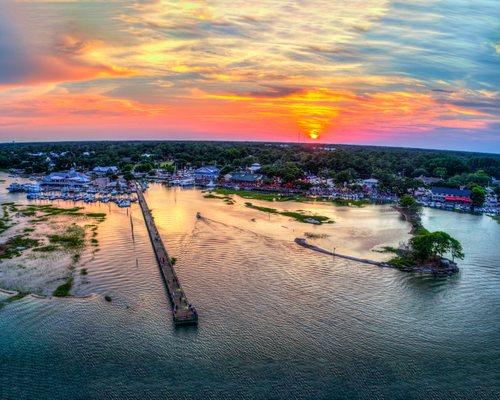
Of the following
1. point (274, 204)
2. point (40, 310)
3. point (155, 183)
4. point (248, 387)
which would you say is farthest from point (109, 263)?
point (155, 183)

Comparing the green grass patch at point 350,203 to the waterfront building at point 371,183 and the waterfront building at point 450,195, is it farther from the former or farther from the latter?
the waterfront building at point 450,195

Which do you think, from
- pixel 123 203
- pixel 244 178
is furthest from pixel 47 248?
pixel 244 178

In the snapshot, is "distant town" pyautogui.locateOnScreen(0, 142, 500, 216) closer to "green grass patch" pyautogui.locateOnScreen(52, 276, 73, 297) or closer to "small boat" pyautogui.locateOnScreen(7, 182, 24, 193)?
"small boat" pyautogui.locateOnScreen(7, 182, 24, 193)

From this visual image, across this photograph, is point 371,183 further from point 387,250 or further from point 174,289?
point 174,289

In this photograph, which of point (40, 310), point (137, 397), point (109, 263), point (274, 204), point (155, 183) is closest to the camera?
point (137, 397)

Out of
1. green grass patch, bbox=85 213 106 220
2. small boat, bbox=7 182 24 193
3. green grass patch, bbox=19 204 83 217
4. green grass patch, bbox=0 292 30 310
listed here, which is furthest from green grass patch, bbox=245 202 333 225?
small boat, bbox=7 182 24 193

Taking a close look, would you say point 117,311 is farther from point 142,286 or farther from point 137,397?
point 137,397

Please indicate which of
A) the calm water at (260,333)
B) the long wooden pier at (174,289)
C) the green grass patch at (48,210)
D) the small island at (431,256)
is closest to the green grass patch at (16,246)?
the calm water at (260,333)
